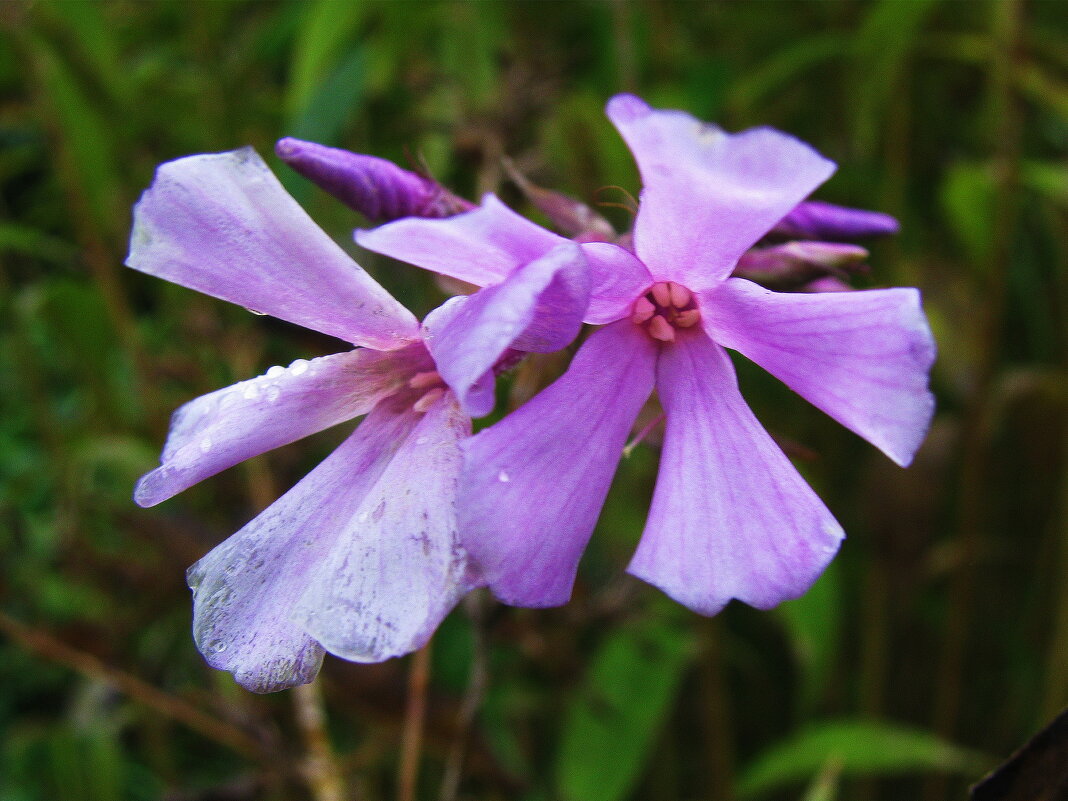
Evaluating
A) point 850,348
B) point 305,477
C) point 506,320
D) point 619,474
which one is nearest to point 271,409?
point 305,477

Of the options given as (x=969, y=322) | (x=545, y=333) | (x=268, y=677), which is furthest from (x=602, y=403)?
(x=969, y=322)

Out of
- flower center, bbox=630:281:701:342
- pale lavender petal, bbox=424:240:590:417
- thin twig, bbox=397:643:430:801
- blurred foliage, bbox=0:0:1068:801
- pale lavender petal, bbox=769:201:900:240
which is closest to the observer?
pale lavender petal, bbox=424:240:590:417

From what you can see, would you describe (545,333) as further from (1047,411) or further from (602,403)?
(1047,411)

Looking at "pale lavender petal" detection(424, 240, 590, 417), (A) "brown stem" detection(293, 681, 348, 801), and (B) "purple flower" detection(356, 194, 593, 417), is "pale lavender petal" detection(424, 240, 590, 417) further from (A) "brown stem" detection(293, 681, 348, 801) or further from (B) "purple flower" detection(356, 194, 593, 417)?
(A) "brown stem" detection(293, 681, 348, 801)

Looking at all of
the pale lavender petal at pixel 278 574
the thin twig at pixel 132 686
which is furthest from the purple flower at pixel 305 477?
the thin twig at pixel 132 686

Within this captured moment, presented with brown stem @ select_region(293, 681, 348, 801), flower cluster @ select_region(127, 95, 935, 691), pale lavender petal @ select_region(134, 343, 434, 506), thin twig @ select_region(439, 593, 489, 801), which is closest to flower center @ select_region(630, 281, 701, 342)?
flower cluster @ select_region(127, 95, 935, 691)

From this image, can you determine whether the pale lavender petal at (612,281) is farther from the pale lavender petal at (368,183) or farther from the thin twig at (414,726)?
the thin twig at (414,726)

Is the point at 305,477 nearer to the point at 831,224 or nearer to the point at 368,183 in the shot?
the point at 368,183
